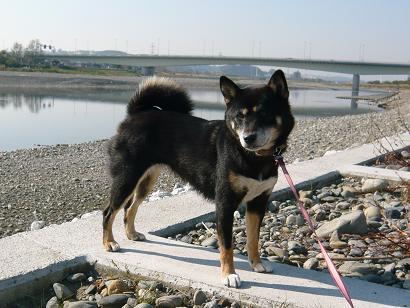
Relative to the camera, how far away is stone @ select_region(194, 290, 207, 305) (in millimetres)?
3494

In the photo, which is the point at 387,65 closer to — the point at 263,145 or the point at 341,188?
the point at 341,188

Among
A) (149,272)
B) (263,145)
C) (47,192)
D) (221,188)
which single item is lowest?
(47,192)

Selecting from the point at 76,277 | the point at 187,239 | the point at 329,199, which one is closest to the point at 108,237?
the point at 76,277

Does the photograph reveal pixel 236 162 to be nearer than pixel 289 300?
No

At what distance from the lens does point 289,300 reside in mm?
3354

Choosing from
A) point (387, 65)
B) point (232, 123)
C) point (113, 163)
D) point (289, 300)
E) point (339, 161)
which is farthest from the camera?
point (387, 65)

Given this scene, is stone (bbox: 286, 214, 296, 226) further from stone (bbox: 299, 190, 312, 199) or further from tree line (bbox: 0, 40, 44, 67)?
tree line (bbox: 0, 40, 44, 67)

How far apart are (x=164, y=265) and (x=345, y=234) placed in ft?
6.15

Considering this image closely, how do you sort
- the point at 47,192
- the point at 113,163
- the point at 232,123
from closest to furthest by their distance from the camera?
the point at 232,123 → the point at 113,163 → the point at 47,192

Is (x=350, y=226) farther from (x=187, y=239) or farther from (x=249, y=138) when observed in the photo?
(x=249, y=138)

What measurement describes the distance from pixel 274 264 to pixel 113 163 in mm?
1600

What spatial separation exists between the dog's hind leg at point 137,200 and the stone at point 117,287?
80 cm

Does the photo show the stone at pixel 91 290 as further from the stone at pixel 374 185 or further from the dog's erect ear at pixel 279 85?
the stone at pixel 374 185

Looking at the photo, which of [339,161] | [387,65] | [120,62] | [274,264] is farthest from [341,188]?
[120,62]
